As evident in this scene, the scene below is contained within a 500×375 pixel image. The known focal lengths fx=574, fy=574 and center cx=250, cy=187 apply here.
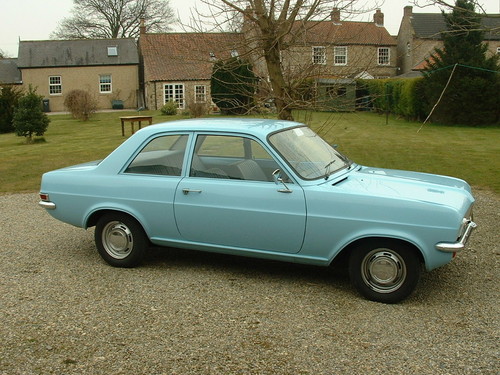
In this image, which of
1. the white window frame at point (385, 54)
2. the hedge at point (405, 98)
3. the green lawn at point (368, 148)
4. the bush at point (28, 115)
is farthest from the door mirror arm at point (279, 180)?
the white window frame at point (385, 54)

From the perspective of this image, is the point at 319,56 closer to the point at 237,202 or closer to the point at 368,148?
the point at 237,202

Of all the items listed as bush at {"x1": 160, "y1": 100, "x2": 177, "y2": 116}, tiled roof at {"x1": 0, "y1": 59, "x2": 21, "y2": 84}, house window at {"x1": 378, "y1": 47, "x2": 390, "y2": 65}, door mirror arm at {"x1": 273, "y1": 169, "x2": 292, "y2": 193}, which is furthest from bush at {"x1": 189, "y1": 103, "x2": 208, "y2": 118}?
house window at {"x1": 378, "y1": 47, "x2": 390, "y2": 65}

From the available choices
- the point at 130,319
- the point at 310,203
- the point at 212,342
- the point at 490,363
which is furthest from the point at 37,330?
the point at 490,363

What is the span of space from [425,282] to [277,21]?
235 inches

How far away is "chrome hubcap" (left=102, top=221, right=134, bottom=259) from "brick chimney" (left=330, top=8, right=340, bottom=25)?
5.71 metres

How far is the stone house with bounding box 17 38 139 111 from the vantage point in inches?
1911

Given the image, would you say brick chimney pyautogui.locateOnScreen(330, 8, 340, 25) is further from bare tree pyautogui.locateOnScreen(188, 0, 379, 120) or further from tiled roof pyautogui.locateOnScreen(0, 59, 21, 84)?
tiled roof pyautogui.locateOnScreen(0, 59, 21, 84)

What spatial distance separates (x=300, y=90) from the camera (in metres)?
10.6

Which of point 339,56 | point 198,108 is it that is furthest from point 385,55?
point 339,56

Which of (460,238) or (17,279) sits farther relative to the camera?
(17,279)

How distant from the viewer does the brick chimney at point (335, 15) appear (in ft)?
32.4

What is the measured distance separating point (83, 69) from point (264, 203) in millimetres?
47201

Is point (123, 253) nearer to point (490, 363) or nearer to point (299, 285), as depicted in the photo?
point (299, 285)

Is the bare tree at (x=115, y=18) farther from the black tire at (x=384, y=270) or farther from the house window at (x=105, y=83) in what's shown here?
the black tire at (x=384, y=270)
